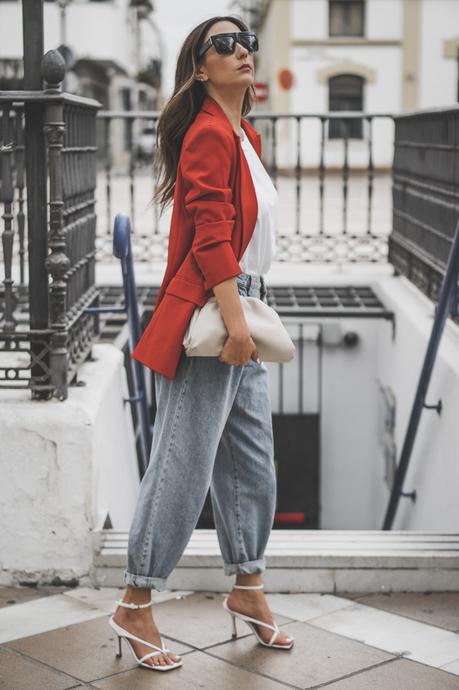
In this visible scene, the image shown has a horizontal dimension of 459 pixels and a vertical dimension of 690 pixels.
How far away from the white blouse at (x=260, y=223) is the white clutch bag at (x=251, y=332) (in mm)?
107

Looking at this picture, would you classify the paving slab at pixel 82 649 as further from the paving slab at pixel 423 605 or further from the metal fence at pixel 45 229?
the metal fence at pixel 45 229

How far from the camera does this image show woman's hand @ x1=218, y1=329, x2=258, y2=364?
3.27 meters

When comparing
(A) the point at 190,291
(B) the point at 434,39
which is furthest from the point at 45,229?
(B) the point at 434,39

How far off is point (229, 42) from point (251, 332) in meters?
0.82

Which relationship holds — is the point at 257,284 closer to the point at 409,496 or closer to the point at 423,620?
the point at 423,620

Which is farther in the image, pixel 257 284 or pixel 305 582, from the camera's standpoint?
pixel 305 582

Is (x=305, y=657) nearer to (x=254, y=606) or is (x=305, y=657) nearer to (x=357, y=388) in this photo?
(x=254, y=606)

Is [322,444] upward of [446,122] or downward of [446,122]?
downward

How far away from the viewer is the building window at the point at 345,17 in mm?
40562

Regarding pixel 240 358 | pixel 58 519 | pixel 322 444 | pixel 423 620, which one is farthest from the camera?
pixel 322 444

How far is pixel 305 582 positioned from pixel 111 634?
2.49 ft

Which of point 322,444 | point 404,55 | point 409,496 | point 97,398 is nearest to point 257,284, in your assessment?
point 97,398

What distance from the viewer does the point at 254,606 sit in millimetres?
3637

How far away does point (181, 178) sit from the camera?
11.1 ft
